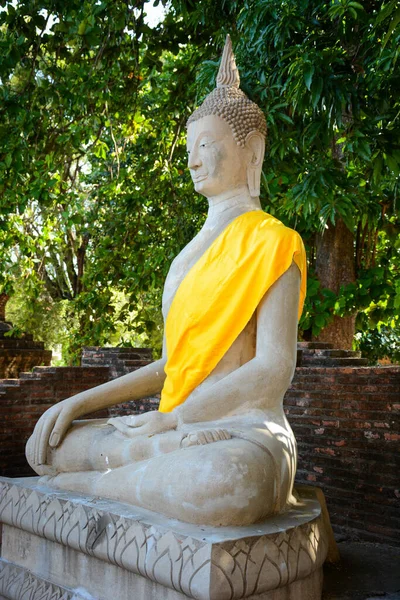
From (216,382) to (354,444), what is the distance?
258 cm

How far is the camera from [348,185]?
14.4ft

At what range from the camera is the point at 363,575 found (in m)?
3.62

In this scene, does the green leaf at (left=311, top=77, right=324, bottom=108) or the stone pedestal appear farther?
the green leaf at (left=311, top=77, right=324, bottom=108)

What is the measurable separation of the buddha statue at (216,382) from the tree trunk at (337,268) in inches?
169

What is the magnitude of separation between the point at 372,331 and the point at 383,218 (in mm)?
2808

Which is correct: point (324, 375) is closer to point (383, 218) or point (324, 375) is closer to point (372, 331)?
point (383, 218)

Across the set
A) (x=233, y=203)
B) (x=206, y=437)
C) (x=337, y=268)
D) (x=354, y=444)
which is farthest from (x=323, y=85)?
(x=337, y=268)

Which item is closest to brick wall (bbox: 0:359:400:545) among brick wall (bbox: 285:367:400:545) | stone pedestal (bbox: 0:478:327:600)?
brick wall (bbox: 285:367:400:545)

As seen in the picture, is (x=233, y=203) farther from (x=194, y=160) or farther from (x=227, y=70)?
(x=227, y=70)

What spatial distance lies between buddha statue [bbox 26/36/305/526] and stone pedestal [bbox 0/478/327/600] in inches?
4.6

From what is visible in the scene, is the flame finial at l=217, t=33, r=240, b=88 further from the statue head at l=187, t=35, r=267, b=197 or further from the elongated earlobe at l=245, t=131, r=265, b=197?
the elongated earlobe at l=245, t=131, r=265, b=197

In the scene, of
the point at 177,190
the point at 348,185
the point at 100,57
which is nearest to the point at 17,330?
the point at 177,190

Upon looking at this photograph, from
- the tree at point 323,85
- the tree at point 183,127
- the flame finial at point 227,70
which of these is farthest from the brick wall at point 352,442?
the flame finial at point 227,70

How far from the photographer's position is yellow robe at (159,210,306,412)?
3148 mm
